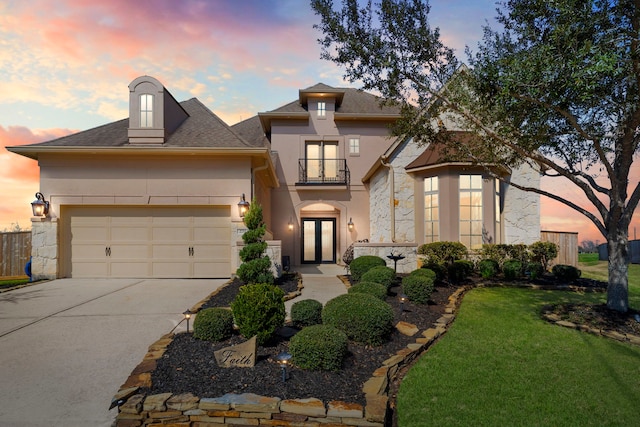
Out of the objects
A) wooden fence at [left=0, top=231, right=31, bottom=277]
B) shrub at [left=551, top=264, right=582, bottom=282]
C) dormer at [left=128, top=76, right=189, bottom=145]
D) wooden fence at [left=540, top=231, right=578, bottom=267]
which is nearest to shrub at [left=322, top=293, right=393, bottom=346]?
shrub at [left=551, top=264, right=582, bottom=282]

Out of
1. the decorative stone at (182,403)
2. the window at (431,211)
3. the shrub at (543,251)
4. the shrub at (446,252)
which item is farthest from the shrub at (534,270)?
the decorative stone at (182,403)

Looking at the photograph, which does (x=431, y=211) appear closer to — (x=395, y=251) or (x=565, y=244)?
(x=395, y=251)

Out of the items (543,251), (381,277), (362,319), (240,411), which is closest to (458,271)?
(381,277)

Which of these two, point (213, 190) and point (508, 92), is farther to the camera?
point (213, 190)

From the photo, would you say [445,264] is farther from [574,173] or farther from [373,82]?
[373,82]

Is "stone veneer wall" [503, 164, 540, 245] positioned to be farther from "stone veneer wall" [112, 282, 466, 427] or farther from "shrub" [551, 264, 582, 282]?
"stone veneer wall" [112, 282, 466, 427]

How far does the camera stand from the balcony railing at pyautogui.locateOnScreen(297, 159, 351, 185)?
16.5 m

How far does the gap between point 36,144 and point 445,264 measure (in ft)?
42.4

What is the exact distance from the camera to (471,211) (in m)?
12.3

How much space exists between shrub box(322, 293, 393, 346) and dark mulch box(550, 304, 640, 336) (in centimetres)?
422

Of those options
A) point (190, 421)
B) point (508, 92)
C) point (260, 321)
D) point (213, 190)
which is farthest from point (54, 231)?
point (508, 92)

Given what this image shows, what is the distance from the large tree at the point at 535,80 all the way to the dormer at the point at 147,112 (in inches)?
249

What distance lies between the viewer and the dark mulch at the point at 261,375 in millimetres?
3586

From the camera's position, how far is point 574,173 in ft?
25.6
